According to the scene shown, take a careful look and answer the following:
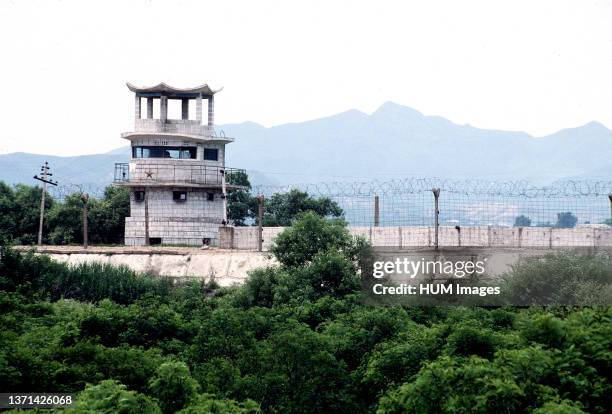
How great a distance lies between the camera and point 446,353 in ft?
89.7

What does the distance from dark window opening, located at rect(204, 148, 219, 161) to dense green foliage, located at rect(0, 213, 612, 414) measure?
61.6 ft

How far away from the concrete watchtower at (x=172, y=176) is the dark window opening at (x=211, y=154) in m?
0.06

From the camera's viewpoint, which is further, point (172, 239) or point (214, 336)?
point (172, 239)

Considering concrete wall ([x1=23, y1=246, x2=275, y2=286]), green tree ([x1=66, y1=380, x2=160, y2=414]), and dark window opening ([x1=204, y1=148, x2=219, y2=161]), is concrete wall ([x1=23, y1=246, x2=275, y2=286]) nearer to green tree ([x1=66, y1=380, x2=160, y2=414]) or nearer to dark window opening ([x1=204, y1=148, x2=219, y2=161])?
dark window opening ([x1=204, y1=148, x2=219, y2=161])

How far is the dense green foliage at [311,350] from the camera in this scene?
886 inches

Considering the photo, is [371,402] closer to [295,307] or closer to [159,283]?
[295,307]

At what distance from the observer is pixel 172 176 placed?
60656 millimetres

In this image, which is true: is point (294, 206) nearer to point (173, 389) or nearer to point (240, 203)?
point (240, 203)

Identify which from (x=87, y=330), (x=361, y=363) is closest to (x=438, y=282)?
(x=361, y=363)

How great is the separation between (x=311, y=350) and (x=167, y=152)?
33.8 meters

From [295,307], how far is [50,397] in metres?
12.5

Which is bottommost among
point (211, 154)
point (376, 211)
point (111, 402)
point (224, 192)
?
point (111, 402)

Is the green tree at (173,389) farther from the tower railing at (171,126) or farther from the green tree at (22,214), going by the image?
the green tree at (22,214)

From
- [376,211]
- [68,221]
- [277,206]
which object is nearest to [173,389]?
[376,211]
